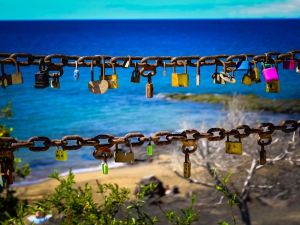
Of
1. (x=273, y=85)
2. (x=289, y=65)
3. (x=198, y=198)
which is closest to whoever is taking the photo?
(x=273, y=85)

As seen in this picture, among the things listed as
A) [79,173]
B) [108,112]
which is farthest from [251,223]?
[108,112]

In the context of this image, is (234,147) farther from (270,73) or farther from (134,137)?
(134,137)

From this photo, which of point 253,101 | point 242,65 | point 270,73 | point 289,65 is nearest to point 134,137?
point 242,65

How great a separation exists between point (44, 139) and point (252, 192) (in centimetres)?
1552

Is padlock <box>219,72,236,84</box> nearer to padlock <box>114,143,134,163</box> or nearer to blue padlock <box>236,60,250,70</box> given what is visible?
blue padlock <box>236,60,250,70</box>

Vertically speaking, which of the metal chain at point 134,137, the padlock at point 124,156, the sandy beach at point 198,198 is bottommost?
the sandy beach at point 198,198

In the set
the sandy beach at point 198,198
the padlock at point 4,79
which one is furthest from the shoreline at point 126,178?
the padlock at point 4,79

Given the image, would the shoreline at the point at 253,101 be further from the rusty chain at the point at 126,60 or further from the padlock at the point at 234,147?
the rusty chain at the point at 126,60

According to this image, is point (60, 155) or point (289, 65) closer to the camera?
point (60, 155)

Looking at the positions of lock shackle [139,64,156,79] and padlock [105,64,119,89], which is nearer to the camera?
lock shackle [139,64,156,79]

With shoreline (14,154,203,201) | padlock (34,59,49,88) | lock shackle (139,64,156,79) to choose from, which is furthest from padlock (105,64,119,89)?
shoreline (14,154,203,201)

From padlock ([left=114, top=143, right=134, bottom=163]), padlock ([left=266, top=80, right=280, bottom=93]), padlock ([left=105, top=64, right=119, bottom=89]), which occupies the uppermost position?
padlock ([left=105, top=64, right=119, bottom=89])

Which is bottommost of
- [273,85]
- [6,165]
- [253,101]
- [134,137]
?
[253,101]

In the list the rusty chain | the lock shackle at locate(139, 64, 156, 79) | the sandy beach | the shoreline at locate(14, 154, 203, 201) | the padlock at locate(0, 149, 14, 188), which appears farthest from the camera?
the shoreline at locate(14, 154, 203, 201)
